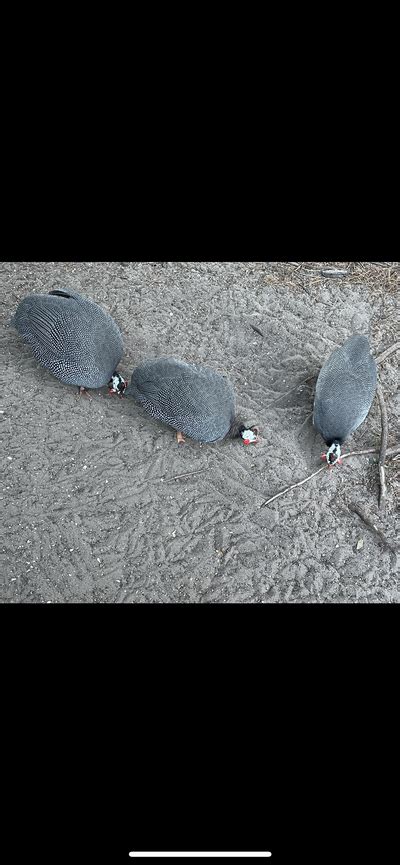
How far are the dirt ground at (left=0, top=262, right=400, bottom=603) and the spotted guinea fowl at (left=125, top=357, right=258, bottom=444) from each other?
6.9 inches

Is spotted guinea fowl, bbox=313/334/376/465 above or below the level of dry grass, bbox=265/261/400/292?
below

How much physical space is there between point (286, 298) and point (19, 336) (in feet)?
8.05

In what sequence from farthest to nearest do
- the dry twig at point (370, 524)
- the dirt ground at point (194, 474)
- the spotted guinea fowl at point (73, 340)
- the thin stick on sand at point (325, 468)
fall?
the spotted guinea fowl at point (73, 340), the thin stick on sand at point (325, 468), the dry twig at point (370, 524), the dirt ground at point (194, 474)

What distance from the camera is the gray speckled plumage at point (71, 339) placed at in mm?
5043

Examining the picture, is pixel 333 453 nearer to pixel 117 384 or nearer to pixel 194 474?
pixel 194 474

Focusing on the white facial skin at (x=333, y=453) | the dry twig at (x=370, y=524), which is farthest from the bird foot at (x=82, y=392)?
the dry twig at (x=370, y=524)

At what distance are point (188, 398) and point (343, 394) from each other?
1151mm

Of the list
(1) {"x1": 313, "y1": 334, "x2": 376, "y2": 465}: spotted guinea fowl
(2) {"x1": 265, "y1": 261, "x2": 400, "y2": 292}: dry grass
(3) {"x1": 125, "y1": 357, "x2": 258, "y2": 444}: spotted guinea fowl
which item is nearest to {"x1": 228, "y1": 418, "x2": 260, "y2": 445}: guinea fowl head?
(3) {"x1": 125, "y1": 357, "x2": 258, "y2": 444}: spotted guinea fowl

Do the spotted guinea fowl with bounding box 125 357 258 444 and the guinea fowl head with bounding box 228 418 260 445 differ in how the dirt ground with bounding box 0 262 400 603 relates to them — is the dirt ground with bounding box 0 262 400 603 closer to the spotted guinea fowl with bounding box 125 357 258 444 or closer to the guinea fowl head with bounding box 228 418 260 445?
the guinea fowl head with bounding box 228 418 260 445

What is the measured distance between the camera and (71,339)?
16.6 feet

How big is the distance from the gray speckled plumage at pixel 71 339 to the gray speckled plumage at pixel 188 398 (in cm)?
36

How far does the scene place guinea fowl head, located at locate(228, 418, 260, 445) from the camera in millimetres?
4883

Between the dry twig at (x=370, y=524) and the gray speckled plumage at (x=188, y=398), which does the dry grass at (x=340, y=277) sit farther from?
the dry twig at (x=370, y=524)

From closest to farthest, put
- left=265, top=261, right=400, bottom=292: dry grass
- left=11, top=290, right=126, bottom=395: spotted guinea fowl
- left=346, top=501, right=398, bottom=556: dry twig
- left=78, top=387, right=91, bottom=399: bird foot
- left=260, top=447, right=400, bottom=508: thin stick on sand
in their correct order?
left=346, top=501, right=398, bottom=556: dry twig, left=260, top=447, right=400, bottom=508: thin stick on sand, left=11, top=290, right=126, bottom=395: spotted guinea fowl, left=78, top=387, right=91, bottom=399: bird foot, left=265, top=261, right=400, bottom=292: dry grass
